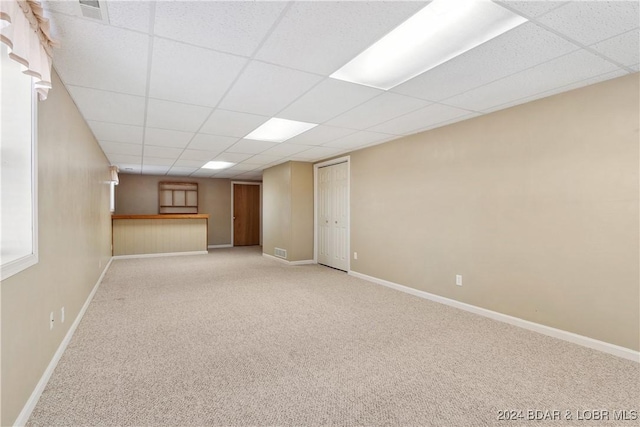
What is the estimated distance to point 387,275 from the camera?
4.89 m

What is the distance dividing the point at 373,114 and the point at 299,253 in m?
4.05

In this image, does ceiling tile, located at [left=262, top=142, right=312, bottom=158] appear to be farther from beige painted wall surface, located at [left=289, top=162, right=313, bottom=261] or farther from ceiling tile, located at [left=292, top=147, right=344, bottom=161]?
beige painted wall surface, located at [left=289, top=162, right=313, bottom=261]

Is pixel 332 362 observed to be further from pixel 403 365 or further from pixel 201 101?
pixel 201 101

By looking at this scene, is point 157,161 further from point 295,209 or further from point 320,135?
point 320,135

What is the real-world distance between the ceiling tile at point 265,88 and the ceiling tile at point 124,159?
3962 millimetres

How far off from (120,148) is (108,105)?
248 cm

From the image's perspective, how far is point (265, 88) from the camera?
2.75 metres

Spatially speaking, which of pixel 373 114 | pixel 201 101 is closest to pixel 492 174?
pixel 373 114

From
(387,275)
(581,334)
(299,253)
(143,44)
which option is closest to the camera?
(143,44)

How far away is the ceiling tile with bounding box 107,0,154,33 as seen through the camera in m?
1.64

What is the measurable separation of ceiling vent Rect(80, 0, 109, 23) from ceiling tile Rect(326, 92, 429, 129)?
2153mm

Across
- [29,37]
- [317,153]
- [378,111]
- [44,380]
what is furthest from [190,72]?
[317,153]

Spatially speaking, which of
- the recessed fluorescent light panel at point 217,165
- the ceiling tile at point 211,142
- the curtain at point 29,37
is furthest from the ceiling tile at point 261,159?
the curtain at point 29,37

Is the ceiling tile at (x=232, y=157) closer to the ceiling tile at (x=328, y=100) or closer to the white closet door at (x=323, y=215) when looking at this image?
the white closet door at (x=323, y=215)
